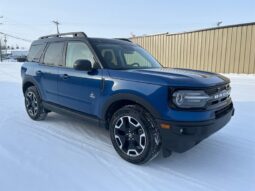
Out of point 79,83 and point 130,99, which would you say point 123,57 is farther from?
point 130,99

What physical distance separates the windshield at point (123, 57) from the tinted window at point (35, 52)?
1850 mm

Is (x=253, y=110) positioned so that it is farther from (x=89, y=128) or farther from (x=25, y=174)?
(x=25, y=174)

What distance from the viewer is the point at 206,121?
111 inches

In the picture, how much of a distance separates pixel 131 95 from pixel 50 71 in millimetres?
2145

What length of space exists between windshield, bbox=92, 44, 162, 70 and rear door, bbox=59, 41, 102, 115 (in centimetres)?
20

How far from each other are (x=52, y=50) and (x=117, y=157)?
260cm

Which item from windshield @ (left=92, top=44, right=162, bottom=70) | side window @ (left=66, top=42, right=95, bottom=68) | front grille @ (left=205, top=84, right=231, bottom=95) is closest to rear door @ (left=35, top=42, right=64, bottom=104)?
side window @ (left=66, top=42, right=95, bottom=68)

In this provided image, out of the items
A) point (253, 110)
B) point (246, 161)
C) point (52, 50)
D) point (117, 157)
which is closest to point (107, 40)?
point (52, 50)

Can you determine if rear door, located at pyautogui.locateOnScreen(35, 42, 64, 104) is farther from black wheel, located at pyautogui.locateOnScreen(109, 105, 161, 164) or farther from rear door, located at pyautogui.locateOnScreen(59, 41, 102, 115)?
black wheel, located at pyautogui.locateOnScreen(109, 105, 161, 164)

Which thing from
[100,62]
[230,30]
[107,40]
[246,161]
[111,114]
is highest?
[230,30]

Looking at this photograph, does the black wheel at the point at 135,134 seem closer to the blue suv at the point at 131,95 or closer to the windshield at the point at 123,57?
the blue suv at the point at 131,95

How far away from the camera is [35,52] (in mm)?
5293

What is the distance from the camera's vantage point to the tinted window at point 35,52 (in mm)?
5102

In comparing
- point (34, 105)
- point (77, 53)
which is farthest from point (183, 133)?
point (34, 105)
